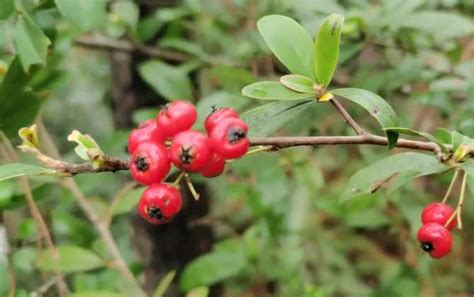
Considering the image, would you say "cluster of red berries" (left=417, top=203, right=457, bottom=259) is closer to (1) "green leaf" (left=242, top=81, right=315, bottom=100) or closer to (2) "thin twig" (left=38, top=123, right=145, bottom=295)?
(1) "green leaf" (left=242, top=81, right=315, bottom=100)

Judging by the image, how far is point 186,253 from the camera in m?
1.68

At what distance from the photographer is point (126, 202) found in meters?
1.24

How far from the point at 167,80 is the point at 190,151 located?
0.81 meters

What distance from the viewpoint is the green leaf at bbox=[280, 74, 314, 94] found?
2.64ft

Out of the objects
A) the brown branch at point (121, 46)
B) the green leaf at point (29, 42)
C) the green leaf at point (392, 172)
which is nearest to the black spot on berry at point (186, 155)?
the green leaf at point (392, 172)

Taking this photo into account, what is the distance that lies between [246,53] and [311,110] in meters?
0.21

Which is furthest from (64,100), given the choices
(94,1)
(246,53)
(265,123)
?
(265,123)

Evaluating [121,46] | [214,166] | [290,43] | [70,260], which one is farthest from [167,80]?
[214,166]

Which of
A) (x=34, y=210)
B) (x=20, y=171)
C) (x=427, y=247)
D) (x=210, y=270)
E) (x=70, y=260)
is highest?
(x=20, y=171)

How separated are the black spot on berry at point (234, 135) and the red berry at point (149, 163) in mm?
66

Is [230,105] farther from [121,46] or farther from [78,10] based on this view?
[78,10]

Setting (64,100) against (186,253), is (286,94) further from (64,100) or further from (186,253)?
(64,100)

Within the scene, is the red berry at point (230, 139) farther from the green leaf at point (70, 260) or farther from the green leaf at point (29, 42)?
the green leaf at point (70, 260)

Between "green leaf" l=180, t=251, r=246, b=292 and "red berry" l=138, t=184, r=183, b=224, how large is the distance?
25.5 inches
